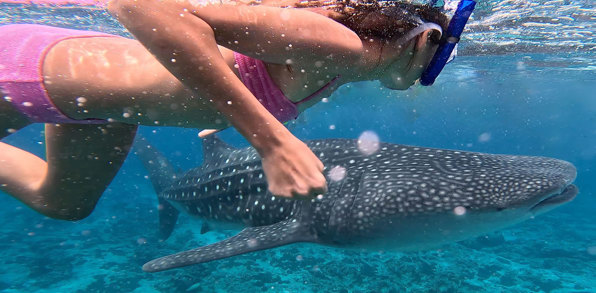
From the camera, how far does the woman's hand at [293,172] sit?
5.11ft

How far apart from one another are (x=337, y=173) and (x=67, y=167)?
287cm

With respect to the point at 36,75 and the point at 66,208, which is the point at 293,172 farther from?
the point at 66,208

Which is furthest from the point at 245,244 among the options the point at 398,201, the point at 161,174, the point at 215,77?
the point at 161,174

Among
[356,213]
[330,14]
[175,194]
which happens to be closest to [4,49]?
[330,14]

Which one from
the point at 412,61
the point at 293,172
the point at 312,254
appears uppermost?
the point at 412,61

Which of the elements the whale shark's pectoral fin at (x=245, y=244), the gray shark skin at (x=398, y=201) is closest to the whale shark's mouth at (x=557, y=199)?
the gray shark skin at (x=398, y=201)

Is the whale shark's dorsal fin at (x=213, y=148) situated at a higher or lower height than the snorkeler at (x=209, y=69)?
lower

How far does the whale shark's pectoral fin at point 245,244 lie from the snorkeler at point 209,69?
1.17 metres

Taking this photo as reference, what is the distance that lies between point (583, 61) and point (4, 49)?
1090 inches

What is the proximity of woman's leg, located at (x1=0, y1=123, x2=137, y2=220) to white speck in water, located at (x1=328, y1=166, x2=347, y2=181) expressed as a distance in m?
2.35

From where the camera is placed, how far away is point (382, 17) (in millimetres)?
2062

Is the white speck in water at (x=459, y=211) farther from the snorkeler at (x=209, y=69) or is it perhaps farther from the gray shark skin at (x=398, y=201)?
the snorkeler at (x=209, y=69)

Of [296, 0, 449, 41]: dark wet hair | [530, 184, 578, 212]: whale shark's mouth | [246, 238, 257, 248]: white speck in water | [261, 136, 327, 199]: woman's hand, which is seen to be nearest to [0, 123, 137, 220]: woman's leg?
[246, 238, 257, 248]: white speck in water

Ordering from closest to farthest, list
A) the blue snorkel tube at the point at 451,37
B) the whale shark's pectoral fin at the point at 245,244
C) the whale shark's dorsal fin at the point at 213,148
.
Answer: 1. the blue snorkel tube at the point at 451,37
2. the whale shark's pectoral fin at the point at 245,244
3. the whale shark's dorsal fin at the point at 213,148
